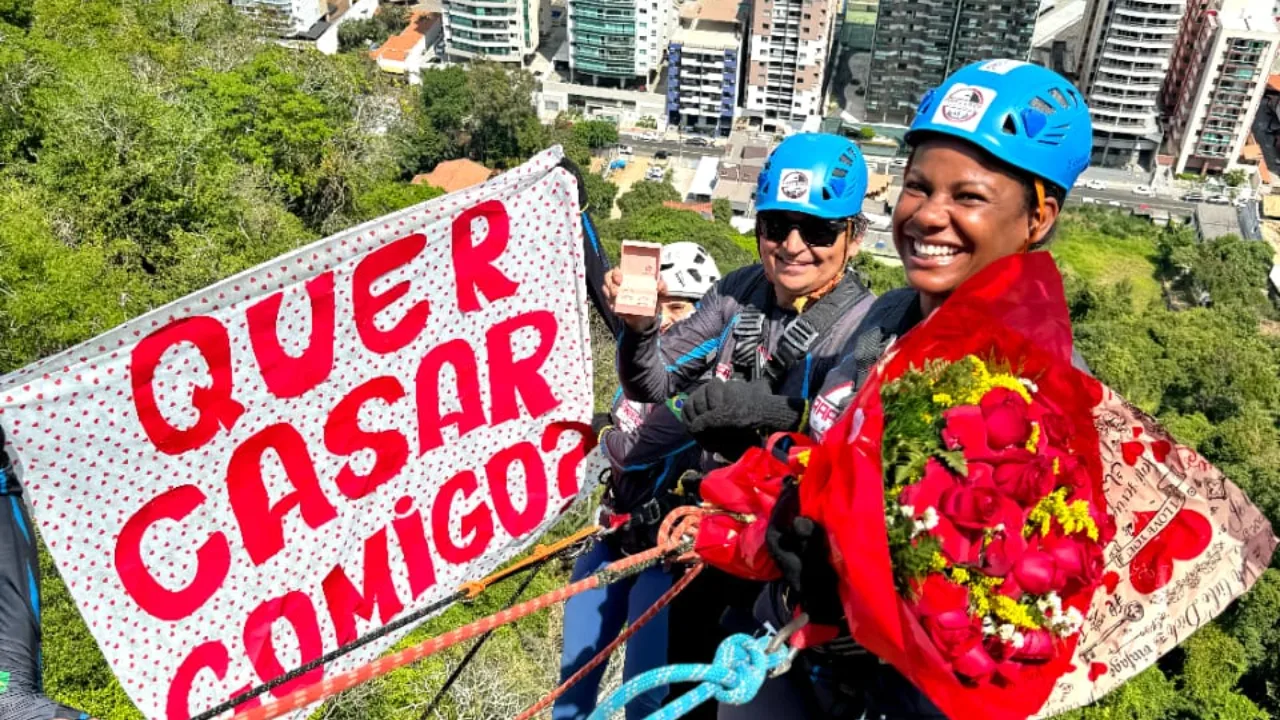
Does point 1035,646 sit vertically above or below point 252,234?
above

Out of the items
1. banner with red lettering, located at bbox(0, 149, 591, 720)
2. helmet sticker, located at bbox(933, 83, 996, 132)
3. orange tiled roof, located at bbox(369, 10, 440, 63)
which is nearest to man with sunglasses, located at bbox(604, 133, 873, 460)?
banner with red lettering, located at bbox(0, 149, 591, 720)

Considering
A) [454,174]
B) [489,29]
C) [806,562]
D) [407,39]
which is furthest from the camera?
[407,39]

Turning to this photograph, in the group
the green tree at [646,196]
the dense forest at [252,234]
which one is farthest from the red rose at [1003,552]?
the green tree at [646,196]

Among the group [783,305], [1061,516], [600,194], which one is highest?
[1061,516]

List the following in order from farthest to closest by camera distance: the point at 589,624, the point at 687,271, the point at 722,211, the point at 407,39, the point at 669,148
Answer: the point at 407,39 → the point at 669,148 → the point at 722,211 → the point at 589,624 → the point at 687,271

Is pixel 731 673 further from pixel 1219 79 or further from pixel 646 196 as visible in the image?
pixel 1219 79

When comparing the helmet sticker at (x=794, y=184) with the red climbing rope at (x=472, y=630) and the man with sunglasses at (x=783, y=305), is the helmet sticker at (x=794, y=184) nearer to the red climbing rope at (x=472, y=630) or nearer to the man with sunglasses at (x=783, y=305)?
the man with sunglasses at (x=783, y=305)

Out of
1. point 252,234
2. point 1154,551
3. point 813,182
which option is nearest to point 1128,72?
point 252,234
